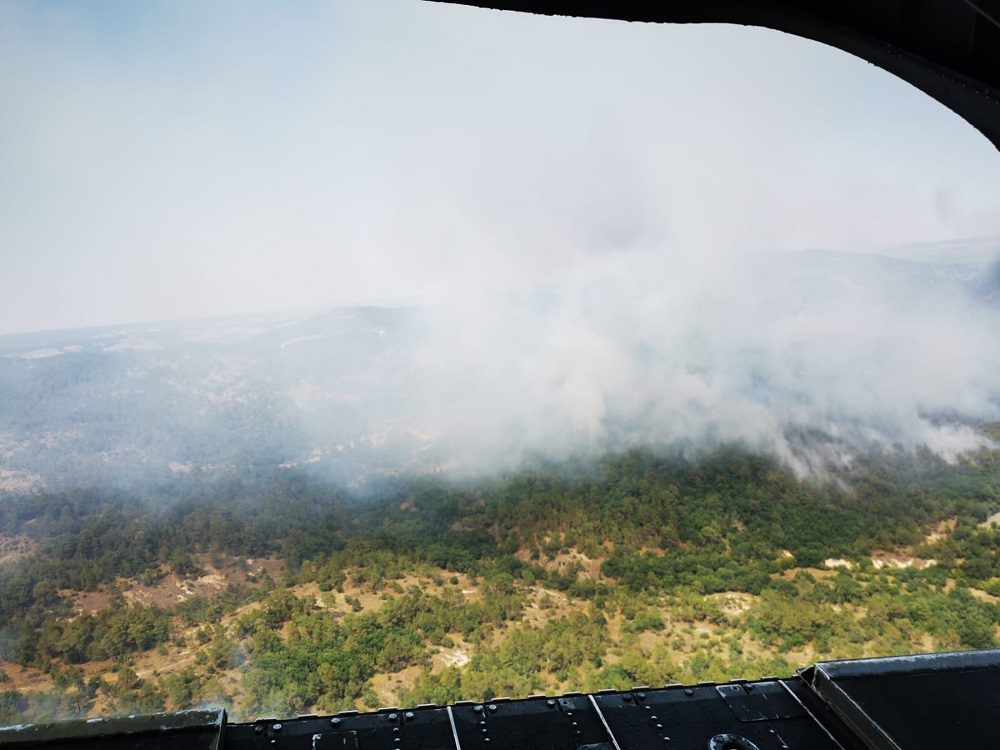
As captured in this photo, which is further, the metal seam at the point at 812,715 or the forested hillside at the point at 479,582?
the forested hillside at the point at 479,582

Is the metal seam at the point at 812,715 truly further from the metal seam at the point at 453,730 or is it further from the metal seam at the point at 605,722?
the metal seam at the point at 453,730

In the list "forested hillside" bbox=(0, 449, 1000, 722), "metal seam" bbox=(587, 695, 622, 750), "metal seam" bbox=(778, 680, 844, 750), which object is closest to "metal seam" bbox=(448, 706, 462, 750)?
"metal seam" bbox=(587, 695, 622, 750)

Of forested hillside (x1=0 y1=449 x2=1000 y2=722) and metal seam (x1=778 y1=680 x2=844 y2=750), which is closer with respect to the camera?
metal seam (x1=778 y1=680 x2=844 y2=750)

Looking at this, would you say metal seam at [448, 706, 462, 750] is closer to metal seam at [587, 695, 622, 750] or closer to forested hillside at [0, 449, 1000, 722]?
metal seam at [587, 695, 622, 750]

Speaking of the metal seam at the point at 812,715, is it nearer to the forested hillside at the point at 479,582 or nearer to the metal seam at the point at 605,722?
the metal seam at the point at 605,722

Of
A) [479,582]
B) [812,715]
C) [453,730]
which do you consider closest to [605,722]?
[453,730]

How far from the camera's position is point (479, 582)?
38125 mm

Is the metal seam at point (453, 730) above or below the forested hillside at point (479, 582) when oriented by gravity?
above

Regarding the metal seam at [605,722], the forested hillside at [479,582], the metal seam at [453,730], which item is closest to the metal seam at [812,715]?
the metal seam at [605,722]

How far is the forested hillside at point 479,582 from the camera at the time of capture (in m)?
29.7

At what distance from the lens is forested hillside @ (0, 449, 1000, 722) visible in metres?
29.7

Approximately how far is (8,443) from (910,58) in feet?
177

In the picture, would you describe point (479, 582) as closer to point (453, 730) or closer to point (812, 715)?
point (453, 730)

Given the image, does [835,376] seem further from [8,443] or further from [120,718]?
[8,443]
